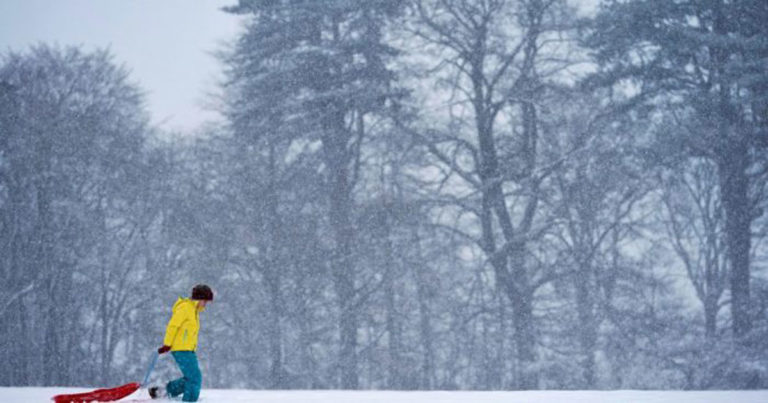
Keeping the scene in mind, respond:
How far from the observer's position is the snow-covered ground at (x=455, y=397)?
31.8 feet

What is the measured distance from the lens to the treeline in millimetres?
23359

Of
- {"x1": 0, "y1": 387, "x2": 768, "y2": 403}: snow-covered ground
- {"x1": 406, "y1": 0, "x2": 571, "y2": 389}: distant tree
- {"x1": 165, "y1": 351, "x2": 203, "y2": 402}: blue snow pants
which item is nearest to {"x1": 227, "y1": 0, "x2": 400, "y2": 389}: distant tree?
{"x1": 406, "y1": 0, "x2": 571, "y2": 389}: distant tree

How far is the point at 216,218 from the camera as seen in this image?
29.2m

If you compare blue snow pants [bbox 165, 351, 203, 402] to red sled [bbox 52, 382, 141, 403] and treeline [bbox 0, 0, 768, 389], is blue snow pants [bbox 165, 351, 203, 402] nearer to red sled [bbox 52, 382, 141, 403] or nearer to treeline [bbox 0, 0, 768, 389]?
red sled [bbox 52, 382, 141, 403]

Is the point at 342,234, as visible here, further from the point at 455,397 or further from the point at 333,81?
the point at 455,397

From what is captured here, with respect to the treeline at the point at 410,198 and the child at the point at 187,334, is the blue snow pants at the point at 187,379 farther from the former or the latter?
the treeline at the point at 410,198

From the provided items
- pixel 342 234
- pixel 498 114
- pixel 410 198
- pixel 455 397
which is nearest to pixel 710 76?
pixel 498 114

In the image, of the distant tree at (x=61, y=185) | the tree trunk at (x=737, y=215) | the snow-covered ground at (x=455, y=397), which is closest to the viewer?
the snow-covered ground at (x=455, y=397)

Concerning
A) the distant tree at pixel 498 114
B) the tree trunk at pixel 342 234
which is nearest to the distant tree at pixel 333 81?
the tree trunk at pixel 342 234

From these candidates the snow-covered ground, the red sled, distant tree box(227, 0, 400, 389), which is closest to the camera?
the red sled

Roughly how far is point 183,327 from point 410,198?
17.1 metres

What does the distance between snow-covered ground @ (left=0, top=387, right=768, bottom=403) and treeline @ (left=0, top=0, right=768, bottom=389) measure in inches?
457

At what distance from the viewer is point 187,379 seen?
9289 mm

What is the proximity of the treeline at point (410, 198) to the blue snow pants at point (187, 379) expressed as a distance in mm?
15541
